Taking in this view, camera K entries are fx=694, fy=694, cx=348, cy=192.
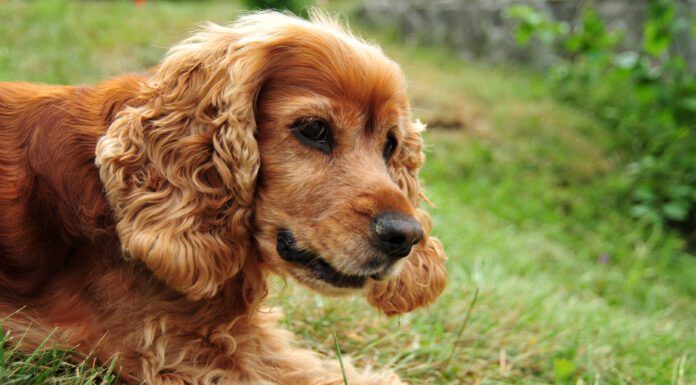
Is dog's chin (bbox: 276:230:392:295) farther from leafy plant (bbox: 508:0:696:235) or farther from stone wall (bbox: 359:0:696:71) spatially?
stone wall (bbox: 359:0:696:71)

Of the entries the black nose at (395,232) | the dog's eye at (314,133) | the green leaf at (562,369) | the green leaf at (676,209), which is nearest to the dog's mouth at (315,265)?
the black nose at (395,232)

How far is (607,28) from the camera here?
9656 mm

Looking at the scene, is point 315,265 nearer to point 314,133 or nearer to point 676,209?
point 314,133

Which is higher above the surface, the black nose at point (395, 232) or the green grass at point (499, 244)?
the black nose at point (395, 232)

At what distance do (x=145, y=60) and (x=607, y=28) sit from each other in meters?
6.22

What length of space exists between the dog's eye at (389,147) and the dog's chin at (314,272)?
1.95 feet

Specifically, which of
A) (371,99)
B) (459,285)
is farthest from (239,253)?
(459,285)

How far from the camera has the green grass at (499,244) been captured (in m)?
3.48

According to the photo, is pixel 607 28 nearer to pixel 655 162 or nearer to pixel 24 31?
pixel 655 162

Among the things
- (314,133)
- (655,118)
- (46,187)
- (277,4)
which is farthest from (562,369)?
(277,4)

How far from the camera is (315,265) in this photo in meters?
2.43

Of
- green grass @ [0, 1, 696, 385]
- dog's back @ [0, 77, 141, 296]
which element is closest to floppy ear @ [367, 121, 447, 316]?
green grass @ [0, 1, 696, 385]

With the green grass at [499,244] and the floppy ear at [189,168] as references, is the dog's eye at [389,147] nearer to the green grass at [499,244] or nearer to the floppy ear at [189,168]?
the floppy ear at [189,168]

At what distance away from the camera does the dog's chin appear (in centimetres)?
241
